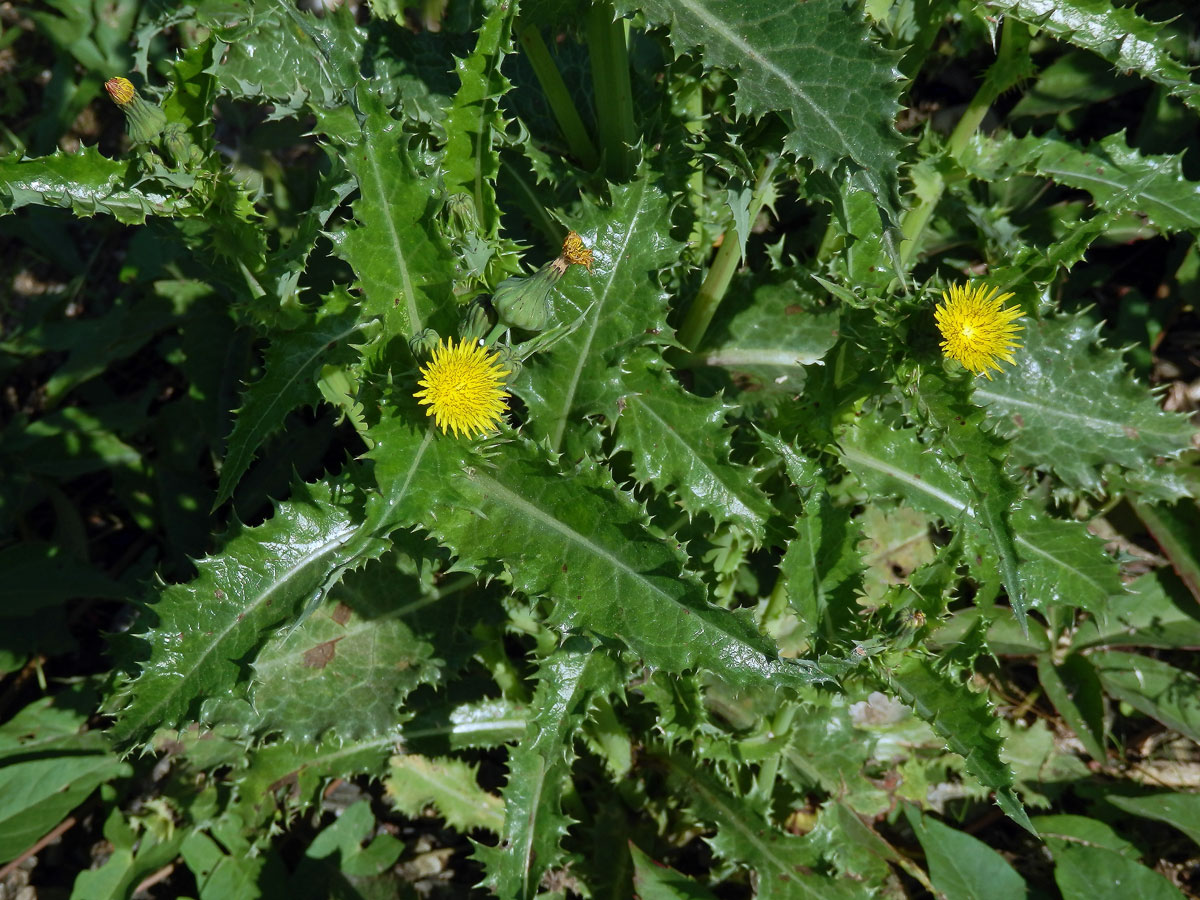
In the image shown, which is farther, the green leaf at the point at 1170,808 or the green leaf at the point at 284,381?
the green leaf at the point at 1170,808

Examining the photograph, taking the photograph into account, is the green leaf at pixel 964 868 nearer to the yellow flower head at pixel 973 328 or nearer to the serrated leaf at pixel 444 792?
the serrated leaf at pixel 444 792

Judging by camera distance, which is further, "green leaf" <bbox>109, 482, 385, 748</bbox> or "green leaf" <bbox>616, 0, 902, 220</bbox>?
"green leaf" <bbox>109, 482, 385, 748</bbox>

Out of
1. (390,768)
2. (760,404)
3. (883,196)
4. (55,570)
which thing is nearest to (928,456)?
(760,404)

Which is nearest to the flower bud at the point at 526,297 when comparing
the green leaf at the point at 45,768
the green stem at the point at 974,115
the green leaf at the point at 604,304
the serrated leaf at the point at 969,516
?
the green leaf at the point at 604,304

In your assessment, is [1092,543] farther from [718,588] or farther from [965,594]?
[718,588]

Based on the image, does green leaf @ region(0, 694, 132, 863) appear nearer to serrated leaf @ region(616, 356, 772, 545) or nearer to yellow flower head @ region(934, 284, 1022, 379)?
serrated leaf @ region(616, 356, 772, 545)

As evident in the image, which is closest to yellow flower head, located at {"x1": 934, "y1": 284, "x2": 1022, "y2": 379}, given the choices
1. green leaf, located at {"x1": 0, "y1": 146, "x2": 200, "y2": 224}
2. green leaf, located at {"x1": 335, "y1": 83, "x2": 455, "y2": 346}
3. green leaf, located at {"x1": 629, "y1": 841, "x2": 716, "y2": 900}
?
green leaf, located at {"x1": 335, "y1": 83, "x2": 455, "y2": 346}

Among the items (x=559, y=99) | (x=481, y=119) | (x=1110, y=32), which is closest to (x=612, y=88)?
(x=559, y=99)
